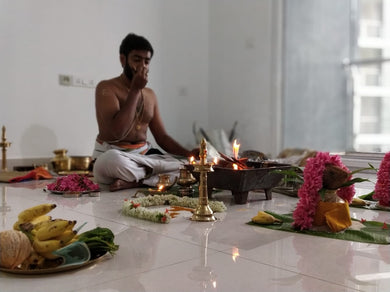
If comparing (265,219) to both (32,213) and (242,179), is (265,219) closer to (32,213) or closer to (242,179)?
(242,179)

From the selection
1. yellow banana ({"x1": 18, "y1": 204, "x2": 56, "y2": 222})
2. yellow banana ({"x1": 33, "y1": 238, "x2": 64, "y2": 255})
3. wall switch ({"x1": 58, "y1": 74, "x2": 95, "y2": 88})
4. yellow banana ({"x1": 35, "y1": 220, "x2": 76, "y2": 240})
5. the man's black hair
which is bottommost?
yellow banana ({"x1": 33, "y1": 238, "x2": 64, "y2": 255})

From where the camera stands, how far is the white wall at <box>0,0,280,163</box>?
4.64m

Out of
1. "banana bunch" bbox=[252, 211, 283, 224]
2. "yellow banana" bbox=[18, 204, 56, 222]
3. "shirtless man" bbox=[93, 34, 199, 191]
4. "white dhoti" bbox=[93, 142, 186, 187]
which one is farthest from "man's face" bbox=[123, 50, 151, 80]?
"yellow banana" bbox=[18, 204, 56, 222]

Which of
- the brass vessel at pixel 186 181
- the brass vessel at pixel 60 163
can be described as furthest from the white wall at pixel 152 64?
the brass vessel at pixel 186 181

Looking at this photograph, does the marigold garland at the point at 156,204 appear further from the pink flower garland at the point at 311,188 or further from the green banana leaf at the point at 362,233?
the pink flower garland at the point at 311,188

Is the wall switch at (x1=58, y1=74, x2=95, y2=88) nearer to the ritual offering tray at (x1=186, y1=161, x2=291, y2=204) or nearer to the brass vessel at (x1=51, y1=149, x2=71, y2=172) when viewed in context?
the brass vessel at (x1=51, y1=149, x2=71, y2=172)

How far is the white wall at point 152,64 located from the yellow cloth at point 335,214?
365 cm

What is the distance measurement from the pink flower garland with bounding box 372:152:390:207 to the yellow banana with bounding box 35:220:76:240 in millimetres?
1862

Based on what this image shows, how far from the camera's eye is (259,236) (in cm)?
183

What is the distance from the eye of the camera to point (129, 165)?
10.8ft

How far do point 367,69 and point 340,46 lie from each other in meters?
0.48

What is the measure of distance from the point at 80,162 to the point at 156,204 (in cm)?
245

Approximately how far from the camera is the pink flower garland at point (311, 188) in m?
1.86

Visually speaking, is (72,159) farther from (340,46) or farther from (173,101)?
(340,46)
